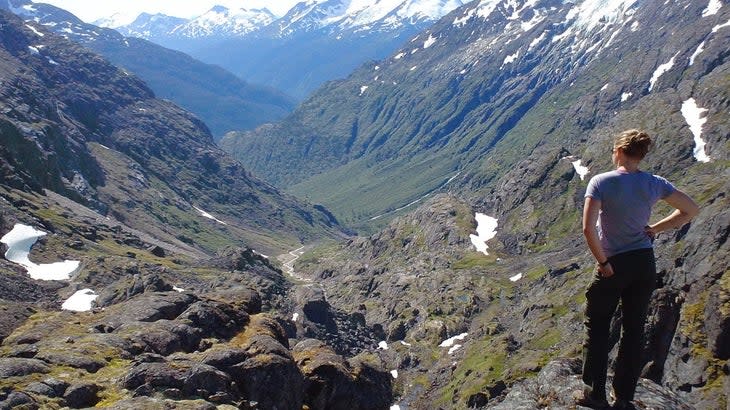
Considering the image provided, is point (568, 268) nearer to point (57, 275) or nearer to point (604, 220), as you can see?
point (57, 275)

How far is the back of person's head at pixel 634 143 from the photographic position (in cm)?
1806

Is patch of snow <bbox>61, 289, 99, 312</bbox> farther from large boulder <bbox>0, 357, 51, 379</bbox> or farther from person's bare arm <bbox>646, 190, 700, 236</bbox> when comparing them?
person's bare arm <bbox>646, 190, 700, 236</bbox>

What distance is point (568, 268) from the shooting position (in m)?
195

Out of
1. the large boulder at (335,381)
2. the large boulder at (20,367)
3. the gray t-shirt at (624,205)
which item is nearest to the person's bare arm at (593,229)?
the gray t-shirt at (624,205)

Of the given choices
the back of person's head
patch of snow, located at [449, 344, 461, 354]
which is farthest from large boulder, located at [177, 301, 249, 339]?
patch of snow, located at [449, 344, 461, 354]

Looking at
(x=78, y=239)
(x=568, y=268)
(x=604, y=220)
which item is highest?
(x=604, y=220)

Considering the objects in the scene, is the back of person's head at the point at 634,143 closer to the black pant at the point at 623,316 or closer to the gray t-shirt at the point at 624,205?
the gray t-shirt at the point at 624,205

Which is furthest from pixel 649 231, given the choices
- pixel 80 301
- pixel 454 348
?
pixel 454 348

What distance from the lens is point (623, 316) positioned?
19.3m

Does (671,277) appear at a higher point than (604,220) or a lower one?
lower

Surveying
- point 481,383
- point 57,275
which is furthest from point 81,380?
point 57,275

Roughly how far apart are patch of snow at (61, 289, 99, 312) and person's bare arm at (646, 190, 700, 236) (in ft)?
391

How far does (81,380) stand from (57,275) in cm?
12933

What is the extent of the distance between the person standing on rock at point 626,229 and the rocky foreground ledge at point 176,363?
28557 millimetres
